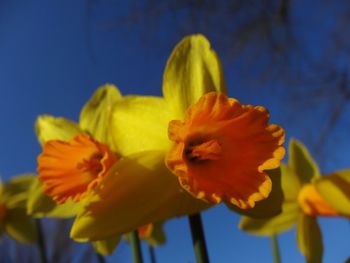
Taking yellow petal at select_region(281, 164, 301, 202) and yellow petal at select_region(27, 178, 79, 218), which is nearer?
yellow petal at select_region(27, 178, 79, 218)

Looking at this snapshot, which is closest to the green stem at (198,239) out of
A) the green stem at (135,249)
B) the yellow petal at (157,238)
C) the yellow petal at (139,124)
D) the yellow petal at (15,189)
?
the yellow petal at (139,124)

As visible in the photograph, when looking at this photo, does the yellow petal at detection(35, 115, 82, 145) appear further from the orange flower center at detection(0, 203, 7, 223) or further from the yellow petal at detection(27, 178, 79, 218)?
the orange flower center at detection(0, 203, 7, 223)

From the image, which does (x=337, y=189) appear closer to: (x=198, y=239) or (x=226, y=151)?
(x=226, y=151)

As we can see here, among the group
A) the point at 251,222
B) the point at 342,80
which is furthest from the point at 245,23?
the point at 251,222

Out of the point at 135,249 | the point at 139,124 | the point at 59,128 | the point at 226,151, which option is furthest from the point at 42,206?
the point at 226,151

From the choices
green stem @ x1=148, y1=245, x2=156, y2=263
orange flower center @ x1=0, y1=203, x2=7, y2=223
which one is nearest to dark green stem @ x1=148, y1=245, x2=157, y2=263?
green stem @ x1=148, y1=245, x2=156, y2=263

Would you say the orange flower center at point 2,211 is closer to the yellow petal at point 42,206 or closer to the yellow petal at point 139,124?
the yellow petal at point 42,206
